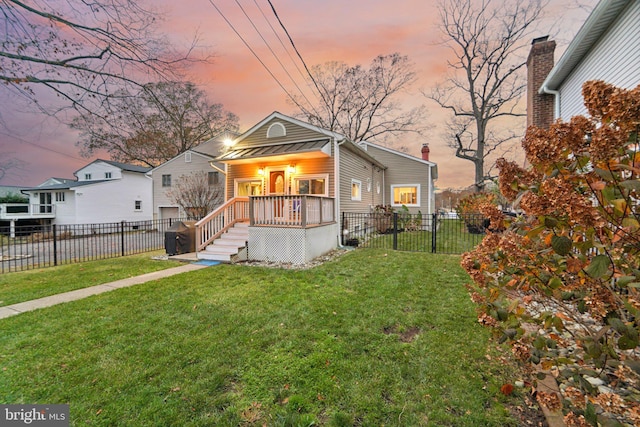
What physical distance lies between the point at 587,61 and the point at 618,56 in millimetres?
1379

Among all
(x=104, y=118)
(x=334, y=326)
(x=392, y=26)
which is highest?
(x=392, y=26)

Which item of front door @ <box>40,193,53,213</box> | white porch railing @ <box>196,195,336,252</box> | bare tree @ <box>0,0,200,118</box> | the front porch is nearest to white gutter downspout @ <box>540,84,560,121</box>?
white porch railing @ <box>196,195,336,252</box>

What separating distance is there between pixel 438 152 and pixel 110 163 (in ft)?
94.3

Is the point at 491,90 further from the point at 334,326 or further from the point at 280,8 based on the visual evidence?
the point at 334,326

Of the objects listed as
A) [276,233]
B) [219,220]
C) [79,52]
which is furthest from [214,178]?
[79,52]

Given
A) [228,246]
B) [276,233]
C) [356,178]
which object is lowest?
[228,246]

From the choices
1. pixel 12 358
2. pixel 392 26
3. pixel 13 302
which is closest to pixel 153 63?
pixel 13 302

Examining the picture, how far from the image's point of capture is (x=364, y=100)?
23.2 meters

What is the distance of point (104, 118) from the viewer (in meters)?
5.81

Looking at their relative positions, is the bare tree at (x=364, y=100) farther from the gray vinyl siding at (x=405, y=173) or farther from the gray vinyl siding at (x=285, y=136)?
the gray vinyl siding at (x=285, y=136)

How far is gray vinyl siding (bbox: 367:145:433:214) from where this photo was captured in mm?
15297

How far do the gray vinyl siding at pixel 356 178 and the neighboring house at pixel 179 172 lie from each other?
10.1 metres

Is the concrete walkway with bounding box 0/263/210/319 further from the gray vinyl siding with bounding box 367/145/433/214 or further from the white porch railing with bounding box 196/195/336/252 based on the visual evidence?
the gray vinyl siding with bounding box 367/145/433/214

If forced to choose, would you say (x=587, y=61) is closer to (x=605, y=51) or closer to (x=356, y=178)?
(x=605, y=51)
